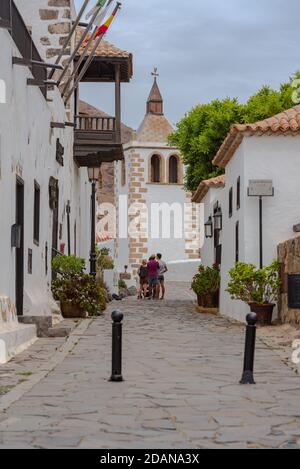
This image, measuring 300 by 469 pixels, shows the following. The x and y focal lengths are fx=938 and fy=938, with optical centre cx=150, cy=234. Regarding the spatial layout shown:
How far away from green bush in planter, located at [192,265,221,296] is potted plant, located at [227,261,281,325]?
552 centimetres

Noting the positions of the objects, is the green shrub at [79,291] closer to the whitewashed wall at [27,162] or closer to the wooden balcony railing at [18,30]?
the whitewashed wall at [27,162]

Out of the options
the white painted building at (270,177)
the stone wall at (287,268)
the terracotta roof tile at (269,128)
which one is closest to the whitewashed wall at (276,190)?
the white painted building at (270,177)

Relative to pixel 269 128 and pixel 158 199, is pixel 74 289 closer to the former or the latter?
pixel 269 128

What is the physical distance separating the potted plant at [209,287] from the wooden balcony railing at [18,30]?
8.27 m

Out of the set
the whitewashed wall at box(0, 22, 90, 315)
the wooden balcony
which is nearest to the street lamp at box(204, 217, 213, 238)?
the wooden balcony

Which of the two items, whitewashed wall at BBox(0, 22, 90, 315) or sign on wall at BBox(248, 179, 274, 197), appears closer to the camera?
whitewashed wall at BBox(0, 22, 90, 315)

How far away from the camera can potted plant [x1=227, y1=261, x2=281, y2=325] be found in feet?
57.1

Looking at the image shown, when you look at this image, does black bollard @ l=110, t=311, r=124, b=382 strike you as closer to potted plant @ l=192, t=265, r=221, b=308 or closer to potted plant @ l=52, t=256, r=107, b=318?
potted plant @ l=52, t=256, r=107, b=318

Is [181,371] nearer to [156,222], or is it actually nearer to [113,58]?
[113,58]

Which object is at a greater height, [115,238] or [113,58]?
[113,58]

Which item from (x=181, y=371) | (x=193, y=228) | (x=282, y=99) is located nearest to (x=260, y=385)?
(x=181, y=371)

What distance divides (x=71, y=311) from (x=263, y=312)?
3837mm

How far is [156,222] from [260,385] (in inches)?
1950

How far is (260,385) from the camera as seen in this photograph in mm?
9445
